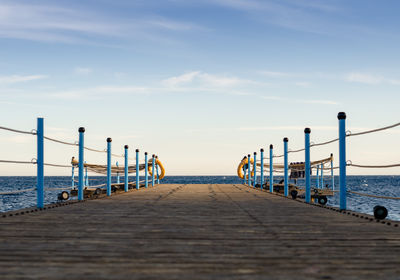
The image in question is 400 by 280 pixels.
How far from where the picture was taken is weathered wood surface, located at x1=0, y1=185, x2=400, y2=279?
91.1 inches

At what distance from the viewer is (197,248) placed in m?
2.98

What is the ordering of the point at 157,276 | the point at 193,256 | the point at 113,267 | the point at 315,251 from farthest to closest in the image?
the point at 315,251, the point at 193,256, the point at 113,267, the point at 157,276

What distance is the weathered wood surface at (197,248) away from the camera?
231 cm

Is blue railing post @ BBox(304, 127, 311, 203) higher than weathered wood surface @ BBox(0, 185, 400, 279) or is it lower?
higher

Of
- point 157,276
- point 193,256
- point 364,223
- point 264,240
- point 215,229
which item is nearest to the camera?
point 157,276

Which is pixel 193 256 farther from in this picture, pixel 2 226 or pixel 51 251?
pixel 2 226

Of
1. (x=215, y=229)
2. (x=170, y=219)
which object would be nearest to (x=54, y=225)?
(x=170, y=219)

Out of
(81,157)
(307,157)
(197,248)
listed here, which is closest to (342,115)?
(307,157)

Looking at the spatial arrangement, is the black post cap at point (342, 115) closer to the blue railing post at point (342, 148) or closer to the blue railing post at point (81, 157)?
the blue railing post at point (342, 148)

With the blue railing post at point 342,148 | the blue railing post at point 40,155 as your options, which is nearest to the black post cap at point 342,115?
the blue railing post at point 342,148

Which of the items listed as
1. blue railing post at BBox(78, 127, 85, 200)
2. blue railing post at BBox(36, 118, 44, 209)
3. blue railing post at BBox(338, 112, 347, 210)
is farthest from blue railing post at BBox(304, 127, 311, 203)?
blue railing post at BBox(36, 118, 44, 209)

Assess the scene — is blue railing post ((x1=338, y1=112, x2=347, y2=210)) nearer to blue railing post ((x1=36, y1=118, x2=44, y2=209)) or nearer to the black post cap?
the black post cap

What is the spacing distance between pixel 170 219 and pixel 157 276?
2.49 m

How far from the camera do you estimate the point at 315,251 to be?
2.90 meters
